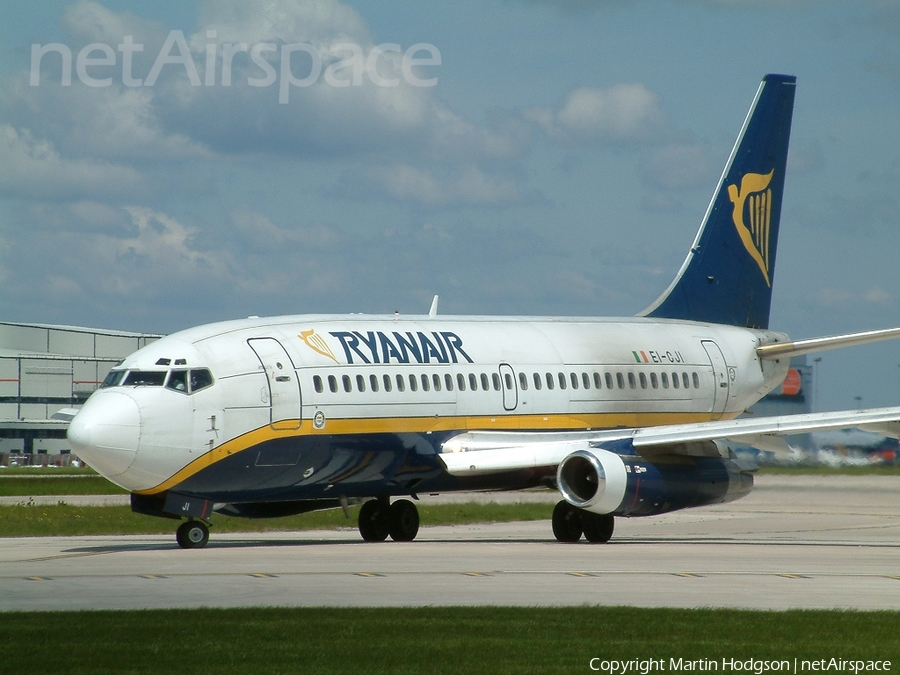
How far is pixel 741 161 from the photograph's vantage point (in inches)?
1594

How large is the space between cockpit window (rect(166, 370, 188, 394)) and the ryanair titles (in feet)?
12.0

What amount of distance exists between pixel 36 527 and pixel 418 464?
11647mm

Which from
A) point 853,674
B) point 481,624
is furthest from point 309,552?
point 853,674

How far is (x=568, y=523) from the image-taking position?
31797 mm

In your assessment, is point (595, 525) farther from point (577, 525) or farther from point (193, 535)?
point (193, 535)

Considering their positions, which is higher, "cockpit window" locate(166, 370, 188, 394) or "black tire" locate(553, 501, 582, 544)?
"cockpit window" locate(166, 370, 188, 394)

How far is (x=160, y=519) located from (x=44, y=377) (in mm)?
72367

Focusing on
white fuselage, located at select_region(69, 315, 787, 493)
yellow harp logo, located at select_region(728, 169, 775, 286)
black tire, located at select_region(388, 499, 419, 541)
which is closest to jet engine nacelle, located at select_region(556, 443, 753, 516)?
white fuselage, located at select_region(69, 315, 787, 493)

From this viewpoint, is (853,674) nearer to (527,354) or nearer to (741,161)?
(527,354)

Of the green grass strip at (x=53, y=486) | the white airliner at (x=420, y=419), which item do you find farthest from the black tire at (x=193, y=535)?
the green grass strip at (x=53, y=486)

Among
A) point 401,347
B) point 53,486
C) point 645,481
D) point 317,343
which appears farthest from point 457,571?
point 53,486

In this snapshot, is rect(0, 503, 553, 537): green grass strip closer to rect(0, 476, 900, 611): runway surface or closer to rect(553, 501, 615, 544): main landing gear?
rect(0, 476, 900, 611): runway surface

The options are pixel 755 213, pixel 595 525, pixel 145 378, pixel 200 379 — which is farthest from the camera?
pixel 755 213

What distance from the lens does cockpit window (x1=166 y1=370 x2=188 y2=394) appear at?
27.6 metres
